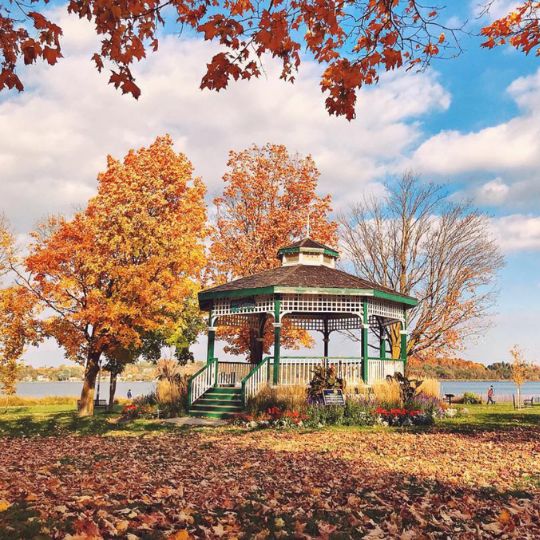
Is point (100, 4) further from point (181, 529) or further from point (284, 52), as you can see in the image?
point (181, 529)

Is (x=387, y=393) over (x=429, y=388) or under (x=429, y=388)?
under

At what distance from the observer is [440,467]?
8.63 meters

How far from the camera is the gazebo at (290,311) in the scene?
1812cm

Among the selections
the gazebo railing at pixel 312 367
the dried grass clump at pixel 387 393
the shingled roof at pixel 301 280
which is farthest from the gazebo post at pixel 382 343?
the dried grass clump at pixel 387 393

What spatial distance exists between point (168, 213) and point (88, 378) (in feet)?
25.9

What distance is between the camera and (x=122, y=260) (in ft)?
67.4

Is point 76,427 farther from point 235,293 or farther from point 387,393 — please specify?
point 387,393

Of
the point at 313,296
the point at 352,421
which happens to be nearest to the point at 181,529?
the point at 352,421

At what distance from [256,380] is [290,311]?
102 inches

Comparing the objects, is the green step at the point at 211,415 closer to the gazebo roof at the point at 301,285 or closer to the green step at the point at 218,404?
the green step at the point at 218,404

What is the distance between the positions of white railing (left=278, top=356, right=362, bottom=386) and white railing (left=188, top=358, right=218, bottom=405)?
2.88 metres

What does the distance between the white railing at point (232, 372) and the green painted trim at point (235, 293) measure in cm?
274

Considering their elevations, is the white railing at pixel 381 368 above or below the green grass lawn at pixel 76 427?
above

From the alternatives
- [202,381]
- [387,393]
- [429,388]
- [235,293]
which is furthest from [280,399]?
[429,388]
